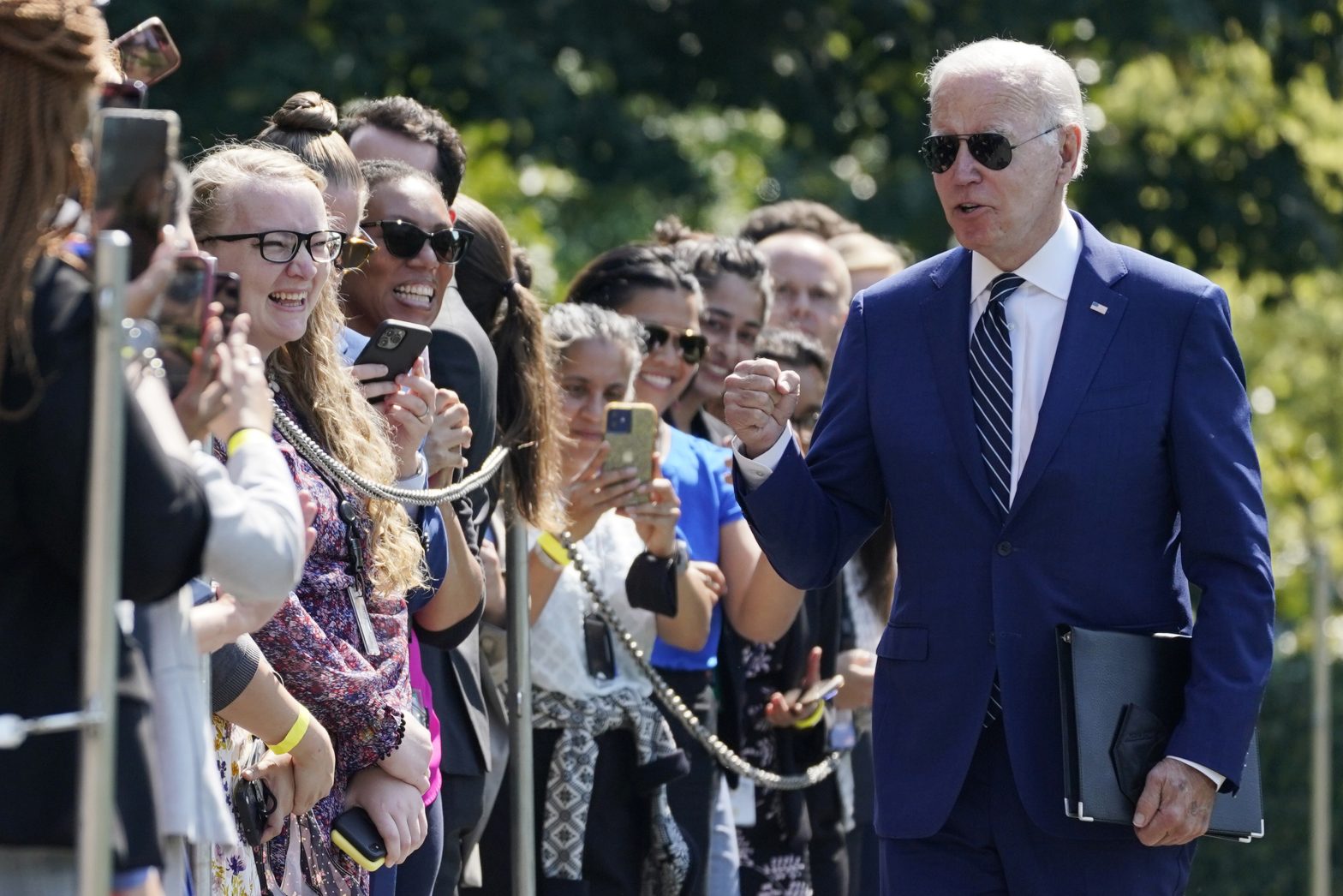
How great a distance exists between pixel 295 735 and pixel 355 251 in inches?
48.4

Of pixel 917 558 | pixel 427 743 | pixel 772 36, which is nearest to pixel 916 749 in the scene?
pixel 917 558

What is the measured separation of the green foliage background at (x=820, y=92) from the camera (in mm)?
10977

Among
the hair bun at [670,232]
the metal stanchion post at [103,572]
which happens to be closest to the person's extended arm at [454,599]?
the metal stanchion post at [103,572]

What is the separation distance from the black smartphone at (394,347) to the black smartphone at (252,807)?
1001mm

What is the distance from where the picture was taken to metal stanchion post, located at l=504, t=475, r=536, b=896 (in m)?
5.30

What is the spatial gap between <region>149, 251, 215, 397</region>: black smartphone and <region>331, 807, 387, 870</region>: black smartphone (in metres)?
1.64

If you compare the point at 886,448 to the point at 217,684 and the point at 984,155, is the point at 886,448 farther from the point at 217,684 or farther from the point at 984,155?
the point at 217,684

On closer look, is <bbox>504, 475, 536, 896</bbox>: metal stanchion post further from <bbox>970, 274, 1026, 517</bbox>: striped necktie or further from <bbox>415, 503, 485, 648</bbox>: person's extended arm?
<bbox>970, 274, 1026, 517</bbox>: striped necktie

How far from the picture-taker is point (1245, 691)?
14.0ft

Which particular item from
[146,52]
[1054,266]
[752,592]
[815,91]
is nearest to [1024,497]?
[1054,266]

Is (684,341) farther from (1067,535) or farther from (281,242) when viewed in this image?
(281,242)

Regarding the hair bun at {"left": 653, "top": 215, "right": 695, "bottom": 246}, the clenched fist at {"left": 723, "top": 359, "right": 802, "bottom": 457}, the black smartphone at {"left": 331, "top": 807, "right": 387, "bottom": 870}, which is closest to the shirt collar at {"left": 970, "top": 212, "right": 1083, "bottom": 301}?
the clenched fist at {"left": 723, "top": 359, "right": 802, "bottom": 457}

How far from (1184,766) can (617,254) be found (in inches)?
117

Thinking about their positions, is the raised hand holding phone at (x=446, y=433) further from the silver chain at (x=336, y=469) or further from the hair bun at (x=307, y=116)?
the hair bun at (x=307, y=116)
